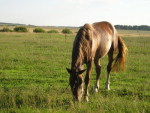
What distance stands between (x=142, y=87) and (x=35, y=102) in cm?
404

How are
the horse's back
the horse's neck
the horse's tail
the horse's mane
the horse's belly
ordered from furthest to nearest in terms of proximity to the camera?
the horse's tail
the horse's belly
the horse's back
the horse's mane
the horse's neck

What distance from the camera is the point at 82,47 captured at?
6.43 metres

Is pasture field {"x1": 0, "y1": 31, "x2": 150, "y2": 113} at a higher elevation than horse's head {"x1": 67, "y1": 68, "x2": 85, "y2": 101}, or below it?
below

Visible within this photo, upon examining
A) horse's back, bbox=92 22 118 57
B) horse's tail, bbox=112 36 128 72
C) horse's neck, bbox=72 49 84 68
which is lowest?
horse's tail, bbox=112 36 128 72

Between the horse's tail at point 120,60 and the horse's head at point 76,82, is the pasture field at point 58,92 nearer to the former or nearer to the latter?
the horse's head at point 76,82

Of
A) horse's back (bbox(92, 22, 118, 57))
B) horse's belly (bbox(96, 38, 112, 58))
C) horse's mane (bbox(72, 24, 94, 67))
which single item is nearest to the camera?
horse's mane (bbox(72, 24, 94, 67))

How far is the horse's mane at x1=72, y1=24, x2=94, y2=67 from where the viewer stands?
6.22 metres

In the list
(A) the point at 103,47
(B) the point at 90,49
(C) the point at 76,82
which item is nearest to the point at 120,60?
(A) the point at 103,47

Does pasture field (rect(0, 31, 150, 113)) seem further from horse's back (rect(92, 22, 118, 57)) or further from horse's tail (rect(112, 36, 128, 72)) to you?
horse's back (rect(92, 22, 118, 57))

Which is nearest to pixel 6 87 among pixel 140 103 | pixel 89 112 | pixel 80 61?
pixel 80 61

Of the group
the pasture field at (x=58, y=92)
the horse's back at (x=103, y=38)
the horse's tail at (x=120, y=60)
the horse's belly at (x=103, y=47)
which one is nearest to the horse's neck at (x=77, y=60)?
the pasture field at (x=58, y=92)

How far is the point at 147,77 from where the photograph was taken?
1012 cm

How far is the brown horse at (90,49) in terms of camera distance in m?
5.85

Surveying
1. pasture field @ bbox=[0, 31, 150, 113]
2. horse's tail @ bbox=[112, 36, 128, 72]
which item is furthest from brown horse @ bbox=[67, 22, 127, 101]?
pasture field @ bbox=[0, 31, 150, 113]
